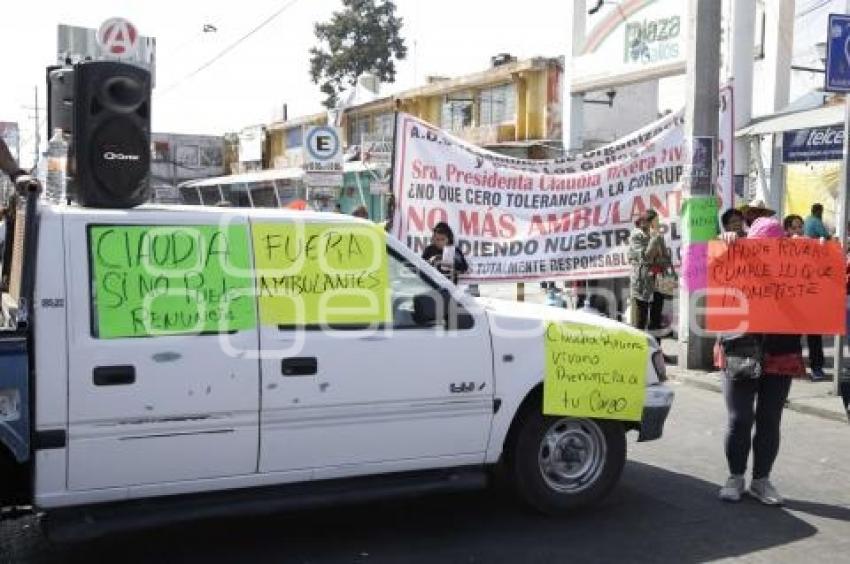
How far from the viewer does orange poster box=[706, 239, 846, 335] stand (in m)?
5.88

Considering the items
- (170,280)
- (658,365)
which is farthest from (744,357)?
(170,280)

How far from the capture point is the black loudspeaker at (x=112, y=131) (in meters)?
5.11

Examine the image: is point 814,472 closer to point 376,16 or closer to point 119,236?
point 119,236

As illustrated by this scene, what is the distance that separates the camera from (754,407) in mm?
6094

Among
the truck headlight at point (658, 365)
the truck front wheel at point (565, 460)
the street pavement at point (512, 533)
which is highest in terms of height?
the truck headlight at point (658, 365)

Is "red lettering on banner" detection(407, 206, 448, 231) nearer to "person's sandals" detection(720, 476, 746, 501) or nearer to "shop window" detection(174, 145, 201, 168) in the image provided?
"person's sandals" detection(720, 476, 746, 501)

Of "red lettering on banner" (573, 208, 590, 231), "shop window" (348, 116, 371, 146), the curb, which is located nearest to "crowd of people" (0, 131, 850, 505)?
the curb

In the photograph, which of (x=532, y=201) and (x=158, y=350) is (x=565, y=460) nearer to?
(x=158, y=350)

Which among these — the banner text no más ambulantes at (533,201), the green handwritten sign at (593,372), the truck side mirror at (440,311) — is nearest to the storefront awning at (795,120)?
the banner text no más ambulantes at (533,201)

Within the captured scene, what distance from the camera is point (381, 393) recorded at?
5.00m

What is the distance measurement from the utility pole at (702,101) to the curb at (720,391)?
53cm

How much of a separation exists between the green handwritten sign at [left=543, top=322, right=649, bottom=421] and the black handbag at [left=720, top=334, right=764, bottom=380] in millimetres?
538

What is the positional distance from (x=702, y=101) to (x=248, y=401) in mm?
7374

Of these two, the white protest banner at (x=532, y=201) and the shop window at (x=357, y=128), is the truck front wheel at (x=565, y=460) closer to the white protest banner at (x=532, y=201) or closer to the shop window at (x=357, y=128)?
the white protest banner at (x=532, y=201)
